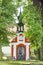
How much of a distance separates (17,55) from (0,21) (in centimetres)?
1543

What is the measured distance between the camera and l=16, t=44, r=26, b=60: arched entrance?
3994 centimetres

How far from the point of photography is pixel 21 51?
40000mm

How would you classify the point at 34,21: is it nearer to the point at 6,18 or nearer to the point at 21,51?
the point at 6,18

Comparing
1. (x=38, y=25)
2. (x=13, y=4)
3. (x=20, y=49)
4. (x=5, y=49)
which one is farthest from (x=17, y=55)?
(x=38, y=25)

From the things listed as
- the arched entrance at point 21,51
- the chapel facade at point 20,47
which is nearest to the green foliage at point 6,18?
the chapel facade at point 20,47

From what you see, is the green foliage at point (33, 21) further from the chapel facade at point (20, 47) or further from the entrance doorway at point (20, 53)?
the entrance doorway at point (20, 53)

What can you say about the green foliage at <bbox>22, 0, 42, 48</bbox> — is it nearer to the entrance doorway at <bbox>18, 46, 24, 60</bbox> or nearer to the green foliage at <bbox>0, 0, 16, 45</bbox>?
the green foliage at <bbox>0, 0, 16, 45</bbox>

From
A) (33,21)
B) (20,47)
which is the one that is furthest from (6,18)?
(20,47)

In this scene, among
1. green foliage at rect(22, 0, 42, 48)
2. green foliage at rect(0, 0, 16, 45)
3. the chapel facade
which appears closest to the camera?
green foliage at rect(22, 0, 42, 48)

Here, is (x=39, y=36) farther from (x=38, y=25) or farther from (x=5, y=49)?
(x=5, y=49)

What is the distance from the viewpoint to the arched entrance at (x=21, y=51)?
39.9m

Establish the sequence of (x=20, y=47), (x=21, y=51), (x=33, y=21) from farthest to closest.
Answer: (x=20, y=47), (x=21, y=51), (x=33, y=21)

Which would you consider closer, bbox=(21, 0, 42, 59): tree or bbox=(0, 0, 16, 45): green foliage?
bbox=(21, 0, 42, 59): tree

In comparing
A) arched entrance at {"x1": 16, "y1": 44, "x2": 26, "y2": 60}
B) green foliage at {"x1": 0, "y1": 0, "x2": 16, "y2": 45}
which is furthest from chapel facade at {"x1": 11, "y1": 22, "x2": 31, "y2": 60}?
green foliage at {"x1": 0, "y1": 0, "x2": 16, "y2": 45}
